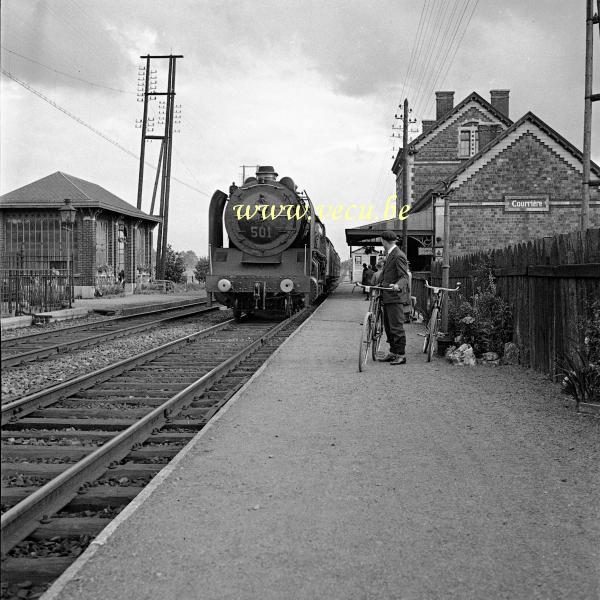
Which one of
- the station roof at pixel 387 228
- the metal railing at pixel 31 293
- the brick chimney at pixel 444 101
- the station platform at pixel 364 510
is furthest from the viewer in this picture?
the brick chimney at pixel 444 101

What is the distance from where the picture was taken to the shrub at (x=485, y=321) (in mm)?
9703

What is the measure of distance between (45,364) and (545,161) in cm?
2405

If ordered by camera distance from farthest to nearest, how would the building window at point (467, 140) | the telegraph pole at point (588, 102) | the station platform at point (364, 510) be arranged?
the building window at point (467, 140) < the telegraph pole at point (588, 102) < the station platform at point (364, 510)

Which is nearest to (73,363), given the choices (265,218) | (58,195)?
(265,218)

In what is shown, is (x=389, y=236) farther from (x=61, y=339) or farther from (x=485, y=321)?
(x=61, y=339)

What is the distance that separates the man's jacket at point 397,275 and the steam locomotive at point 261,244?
22.8 ft

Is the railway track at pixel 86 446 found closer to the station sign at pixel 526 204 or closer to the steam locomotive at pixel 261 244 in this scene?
the steam locomotive at pixel 261 244

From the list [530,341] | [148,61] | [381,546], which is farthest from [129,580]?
[148,61]

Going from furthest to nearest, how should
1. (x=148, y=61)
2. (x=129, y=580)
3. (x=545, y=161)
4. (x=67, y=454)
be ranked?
(x=148, y=61), (x=545, y=161), (x=67, y=454), (x=129, y=580)

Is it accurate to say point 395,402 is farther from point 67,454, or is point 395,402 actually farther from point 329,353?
point 329,353

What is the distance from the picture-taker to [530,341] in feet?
28.7

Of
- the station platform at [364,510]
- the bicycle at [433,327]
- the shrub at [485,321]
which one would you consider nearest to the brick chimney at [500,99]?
the shrub at [485,321]

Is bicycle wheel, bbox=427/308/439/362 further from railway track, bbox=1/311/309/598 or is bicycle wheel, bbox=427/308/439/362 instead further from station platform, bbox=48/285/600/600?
station platform, bbox=48/285/600/600

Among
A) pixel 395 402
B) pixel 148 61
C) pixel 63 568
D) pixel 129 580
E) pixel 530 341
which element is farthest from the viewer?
pixel 148 61
